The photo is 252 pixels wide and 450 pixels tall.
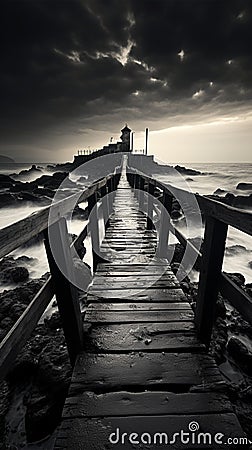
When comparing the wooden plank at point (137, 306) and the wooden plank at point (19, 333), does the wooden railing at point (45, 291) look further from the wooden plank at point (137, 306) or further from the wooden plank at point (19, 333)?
the wooden plank at point (137, 306)

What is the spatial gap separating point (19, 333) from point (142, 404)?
1.09 meters

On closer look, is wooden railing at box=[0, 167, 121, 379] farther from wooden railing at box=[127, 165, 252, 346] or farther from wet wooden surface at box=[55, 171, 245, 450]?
wooden railing at box=[127, 165, 252, 346]

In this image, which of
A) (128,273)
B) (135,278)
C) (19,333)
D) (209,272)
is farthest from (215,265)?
(128,273)

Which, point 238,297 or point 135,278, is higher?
point 238,297

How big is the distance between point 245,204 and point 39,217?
73.0 ft

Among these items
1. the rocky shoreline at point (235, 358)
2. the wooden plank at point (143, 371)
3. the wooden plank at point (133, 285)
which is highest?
the wooden plank at point (143, 371)

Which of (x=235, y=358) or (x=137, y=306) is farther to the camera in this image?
(x=235, y=358)

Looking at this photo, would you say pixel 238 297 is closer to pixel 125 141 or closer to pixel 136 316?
pixel 136 316

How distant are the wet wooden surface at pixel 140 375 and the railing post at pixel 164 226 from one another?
1062mm

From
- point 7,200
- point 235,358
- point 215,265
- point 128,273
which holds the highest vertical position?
point 215,265

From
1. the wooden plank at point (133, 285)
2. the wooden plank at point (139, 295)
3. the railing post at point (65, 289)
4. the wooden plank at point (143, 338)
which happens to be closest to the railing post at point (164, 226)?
the wooden plank at point (133, 285)

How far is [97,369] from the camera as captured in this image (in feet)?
6.97

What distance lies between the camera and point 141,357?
2283 mm

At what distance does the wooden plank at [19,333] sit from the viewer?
1.38 meters
